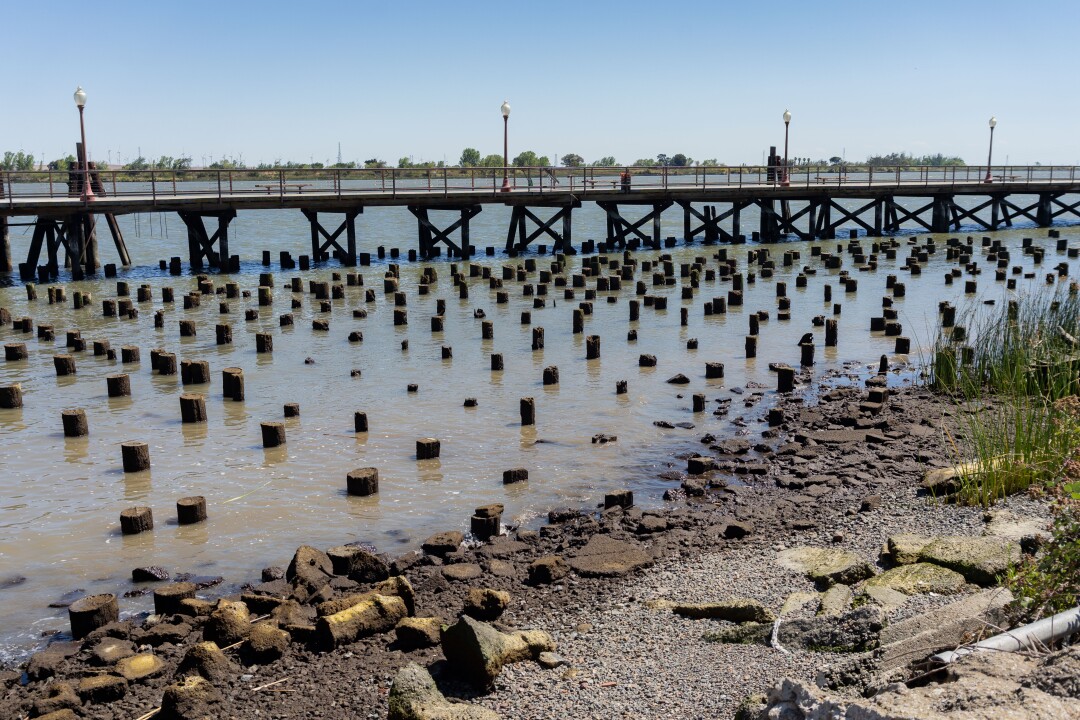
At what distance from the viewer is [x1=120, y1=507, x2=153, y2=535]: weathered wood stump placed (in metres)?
11.1

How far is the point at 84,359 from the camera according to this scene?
21125 mm

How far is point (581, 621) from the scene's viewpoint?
27.5ft

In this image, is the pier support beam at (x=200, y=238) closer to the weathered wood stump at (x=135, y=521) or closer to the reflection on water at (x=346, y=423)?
the reflection on water at (x=346, y=423)

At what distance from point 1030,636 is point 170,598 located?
6.55 meters

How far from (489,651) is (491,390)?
438 inches

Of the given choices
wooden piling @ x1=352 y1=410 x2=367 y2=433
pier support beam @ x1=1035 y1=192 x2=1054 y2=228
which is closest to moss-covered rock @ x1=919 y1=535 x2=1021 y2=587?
wooden piling @ x1=352 y1=410 x2=367 y2=433

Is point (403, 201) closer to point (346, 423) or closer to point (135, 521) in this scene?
point (346, 423)

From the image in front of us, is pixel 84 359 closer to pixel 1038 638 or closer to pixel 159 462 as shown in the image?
pixel 159 462

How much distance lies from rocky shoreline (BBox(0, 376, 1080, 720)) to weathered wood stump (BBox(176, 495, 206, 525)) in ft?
6.60

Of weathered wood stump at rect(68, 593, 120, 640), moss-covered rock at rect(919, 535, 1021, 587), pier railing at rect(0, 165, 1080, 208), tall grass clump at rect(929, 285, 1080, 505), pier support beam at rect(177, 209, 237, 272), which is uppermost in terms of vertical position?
pier railing at rect(0, 165, 1080, 208)

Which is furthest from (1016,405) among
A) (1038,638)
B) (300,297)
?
(300,297)

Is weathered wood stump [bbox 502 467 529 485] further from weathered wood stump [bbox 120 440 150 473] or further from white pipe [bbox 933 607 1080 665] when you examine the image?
white pipe [bbox 933 607 1080 665]

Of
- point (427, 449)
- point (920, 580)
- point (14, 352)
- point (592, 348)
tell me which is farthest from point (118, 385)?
point (920, 580)

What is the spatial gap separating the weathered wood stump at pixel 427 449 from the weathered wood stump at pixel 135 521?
359 centimetres
